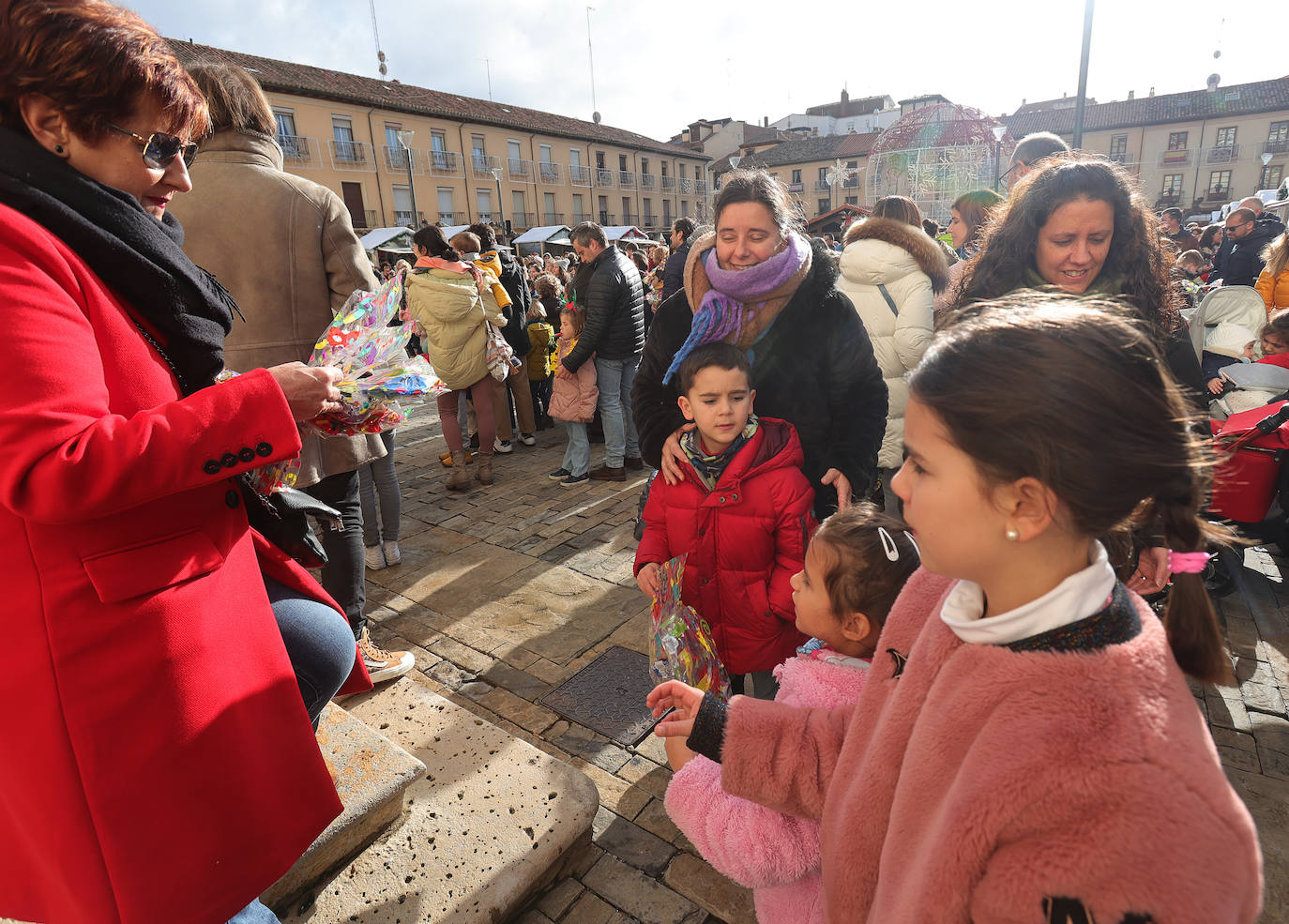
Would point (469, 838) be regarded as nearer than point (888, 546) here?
No

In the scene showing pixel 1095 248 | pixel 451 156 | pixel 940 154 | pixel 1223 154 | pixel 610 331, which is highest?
pixel 451 156

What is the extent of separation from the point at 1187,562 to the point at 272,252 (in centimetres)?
311

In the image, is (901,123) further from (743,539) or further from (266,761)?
(266,761)

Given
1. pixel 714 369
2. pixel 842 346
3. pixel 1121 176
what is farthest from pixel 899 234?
pixel 714 369

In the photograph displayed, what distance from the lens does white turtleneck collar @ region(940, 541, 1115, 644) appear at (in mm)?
849

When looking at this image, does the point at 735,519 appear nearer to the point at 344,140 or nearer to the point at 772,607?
the point at 772,607

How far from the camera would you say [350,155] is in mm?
30203

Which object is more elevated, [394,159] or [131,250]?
[394,159]

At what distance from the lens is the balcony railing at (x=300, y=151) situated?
28.1 m

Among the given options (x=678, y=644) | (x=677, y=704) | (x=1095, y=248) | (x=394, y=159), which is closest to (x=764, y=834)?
(x=677, y=704)

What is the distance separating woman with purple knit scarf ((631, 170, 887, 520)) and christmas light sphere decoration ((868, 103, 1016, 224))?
888cm

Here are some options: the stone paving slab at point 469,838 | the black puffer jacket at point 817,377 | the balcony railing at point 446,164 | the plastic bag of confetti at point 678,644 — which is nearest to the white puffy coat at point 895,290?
the black puffer jacket at point 817,377

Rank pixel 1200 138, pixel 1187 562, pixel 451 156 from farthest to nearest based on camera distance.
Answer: pixel 1200 138 < pixel 451 156 < pixel 1187 562

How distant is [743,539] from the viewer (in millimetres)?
2275
